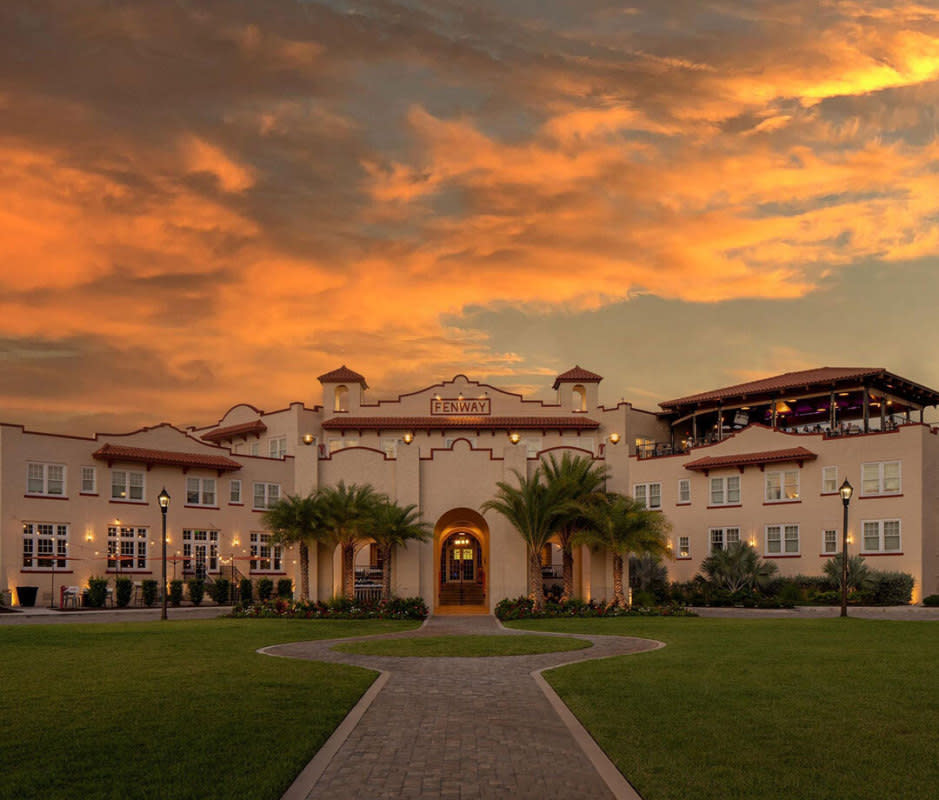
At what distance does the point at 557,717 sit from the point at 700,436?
5917 cm

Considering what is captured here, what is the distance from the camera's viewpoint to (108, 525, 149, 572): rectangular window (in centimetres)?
4981

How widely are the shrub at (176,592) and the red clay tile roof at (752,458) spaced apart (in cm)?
2884

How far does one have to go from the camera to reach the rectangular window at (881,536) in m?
47.4

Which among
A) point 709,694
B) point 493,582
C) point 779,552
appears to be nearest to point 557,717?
point 709,694

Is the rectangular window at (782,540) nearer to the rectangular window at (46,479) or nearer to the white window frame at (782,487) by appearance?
the white window frame at (782,487)

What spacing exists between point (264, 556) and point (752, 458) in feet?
92.9

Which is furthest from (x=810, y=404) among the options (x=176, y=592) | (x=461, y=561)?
(x=176, y=592)

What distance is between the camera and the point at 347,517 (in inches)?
1494

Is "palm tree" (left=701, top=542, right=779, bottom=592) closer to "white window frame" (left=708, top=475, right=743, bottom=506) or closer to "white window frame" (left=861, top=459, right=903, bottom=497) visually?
"white window frame" (left=708, top=475, right=743, bottom=506)

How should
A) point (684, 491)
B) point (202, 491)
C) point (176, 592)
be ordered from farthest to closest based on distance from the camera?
point (684, 491)
point (202, 491)
point (176, 592)

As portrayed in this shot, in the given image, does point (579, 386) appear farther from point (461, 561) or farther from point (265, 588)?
point (265, 588)

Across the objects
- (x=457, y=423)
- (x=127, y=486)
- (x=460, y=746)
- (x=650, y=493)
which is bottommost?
(x=460, y=746)

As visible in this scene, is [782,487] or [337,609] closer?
[337,609]

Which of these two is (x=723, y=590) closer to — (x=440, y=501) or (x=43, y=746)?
(x=440, y=501)
